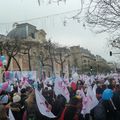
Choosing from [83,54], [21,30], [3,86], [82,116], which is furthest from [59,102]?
[83,54]

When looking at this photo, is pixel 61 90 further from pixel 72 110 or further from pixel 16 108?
pixel 72 110

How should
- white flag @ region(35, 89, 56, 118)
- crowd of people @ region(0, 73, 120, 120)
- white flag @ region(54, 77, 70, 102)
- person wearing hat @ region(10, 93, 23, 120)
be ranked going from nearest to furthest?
white flag @ region(35, 89, 56, 118), crowd of people @ region(0, 73, 120, 120), person wearing hat @ region(10, 93, 23, 120), white flag @ region(54, 77, 70, 102)

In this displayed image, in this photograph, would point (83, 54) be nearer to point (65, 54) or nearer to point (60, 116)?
point (65, 54)

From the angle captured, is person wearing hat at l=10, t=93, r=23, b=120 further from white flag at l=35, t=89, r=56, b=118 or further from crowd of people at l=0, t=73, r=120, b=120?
white flag at l=35, t=89, r=56, b=118

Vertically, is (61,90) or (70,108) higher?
(61,90)

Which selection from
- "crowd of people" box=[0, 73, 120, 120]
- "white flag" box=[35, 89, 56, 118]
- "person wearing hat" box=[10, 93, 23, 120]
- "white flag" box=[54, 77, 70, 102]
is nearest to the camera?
"white flag" box=[35, 89, 56, 118]

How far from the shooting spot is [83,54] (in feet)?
529

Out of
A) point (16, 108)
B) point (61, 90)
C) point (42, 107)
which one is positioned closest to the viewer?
point (42, 107)

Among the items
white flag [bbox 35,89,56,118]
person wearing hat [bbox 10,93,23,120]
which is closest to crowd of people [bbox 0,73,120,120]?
person wearing hat [bbox 10,93,23,120]

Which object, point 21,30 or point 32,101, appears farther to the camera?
point 21,30

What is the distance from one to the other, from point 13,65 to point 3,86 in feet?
233

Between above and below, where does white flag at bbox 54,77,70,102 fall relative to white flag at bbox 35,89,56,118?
above

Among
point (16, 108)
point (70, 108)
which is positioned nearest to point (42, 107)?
point (70, 108)

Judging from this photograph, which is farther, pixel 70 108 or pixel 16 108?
pixel 16 108
